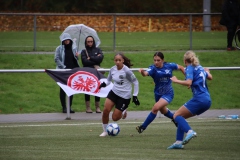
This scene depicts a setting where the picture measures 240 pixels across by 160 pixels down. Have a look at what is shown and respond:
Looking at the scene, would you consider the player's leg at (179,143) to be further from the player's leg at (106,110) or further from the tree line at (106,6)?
the tree line at (106,6)

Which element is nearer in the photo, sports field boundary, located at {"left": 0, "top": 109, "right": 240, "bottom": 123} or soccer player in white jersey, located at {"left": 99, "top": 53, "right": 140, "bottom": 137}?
soccer player in white jersey, located at {"left": 99, "top": 53, "right": 140, "bottom": 137}

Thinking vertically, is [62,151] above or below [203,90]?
below

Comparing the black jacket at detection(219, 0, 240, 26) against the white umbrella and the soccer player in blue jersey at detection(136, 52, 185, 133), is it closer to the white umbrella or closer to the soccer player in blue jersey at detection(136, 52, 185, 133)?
the white umbrella

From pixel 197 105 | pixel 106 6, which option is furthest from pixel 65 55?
pixel 106 6

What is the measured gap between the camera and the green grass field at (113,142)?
10.8 m

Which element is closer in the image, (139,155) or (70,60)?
(139,155)

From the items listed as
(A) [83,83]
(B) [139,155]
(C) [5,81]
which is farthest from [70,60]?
(B) [139,155]

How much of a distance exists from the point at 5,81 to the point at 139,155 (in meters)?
11.0

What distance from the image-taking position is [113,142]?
12766 mm

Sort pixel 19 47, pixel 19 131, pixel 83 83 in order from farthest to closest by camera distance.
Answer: pixel 19 47 < pixel 83 83 < pixel 19 131

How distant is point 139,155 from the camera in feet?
35.2

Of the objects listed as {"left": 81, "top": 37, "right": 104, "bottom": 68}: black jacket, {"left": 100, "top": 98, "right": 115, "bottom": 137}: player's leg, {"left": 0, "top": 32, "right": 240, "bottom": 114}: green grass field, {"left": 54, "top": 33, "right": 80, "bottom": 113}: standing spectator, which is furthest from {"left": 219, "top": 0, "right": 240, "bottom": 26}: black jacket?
{"left": 100, "top": 98, "right": 115, "bottom": 137}: player's leg

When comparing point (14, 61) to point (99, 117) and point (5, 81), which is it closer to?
point (5, 81)

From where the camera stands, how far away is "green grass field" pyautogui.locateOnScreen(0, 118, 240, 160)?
10766mm
